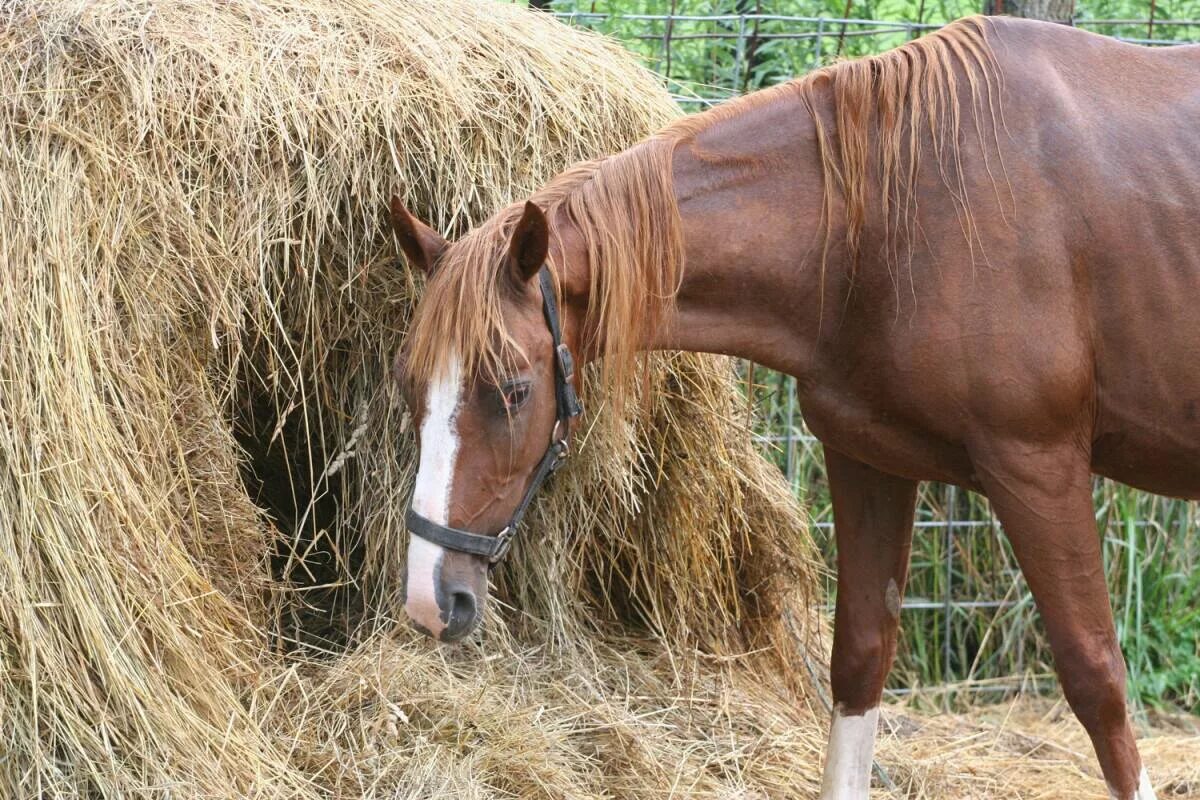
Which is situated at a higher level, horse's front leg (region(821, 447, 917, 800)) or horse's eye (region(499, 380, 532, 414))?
horse's eye (region(499, 380, 532, 414))

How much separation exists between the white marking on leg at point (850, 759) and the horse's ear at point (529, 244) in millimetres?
1427

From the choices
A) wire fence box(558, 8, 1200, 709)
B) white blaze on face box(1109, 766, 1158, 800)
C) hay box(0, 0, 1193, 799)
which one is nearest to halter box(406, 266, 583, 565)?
hay box(0, 0, 1193, 799)

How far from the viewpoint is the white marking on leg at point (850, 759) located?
120 inches

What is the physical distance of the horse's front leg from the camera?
2994 mm

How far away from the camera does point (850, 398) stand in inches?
107

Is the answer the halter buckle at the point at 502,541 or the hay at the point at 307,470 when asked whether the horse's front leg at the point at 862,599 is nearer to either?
the hay at the point at 307,470

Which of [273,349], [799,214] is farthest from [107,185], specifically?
[799,214]

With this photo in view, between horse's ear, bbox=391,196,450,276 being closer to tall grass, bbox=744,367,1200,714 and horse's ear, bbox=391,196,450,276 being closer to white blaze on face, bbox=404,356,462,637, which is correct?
white blaze on face, bbox=404,356,462,637

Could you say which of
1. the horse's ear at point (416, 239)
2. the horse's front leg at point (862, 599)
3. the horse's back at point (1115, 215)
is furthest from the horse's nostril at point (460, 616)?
the horse's back at point (1115, 215)

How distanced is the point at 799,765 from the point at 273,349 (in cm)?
171

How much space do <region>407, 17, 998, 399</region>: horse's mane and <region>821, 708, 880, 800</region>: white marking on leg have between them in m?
1.12

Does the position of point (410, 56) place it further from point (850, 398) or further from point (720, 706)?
point (720, 706)

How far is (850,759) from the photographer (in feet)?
10.0

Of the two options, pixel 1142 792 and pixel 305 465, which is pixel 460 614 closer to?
pixel 305 465
